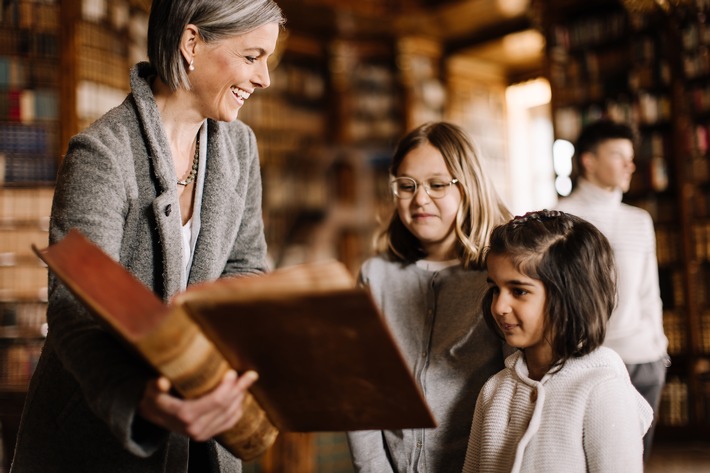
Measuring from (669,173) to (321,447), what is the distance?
12.6 ft

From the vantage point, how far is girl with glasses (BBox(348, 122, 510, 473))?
1.58 m

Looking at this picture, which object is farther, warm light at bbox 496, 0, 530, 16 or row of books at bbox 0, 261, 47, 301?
warm light at bbox 496, 0, 530, 16

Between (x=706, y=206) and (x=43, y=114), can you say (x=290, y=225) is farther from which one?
(x=706, y=206)

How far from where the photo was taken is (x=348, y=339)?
891 millimetres

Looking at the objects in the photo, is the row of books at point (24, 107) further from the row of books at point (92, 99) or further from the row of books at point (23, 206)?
the row of books at point (23, 206)

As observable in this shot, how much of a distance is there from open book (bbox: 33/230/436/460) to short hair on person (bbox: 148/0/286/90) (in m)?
0.50

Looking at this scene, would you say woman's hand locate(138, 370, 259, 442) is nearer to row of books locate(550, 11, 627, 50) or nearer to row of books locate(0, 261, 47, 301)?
row of books locate(0, 261, 47, 301)

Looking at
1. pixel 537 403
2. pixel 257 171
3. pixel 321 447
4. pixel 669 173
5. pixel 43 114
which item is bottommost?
pixel 321 447

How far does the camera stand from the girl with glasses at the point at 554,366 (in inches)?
51.2

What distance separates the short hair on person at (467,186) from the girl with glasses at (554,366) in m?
0.19

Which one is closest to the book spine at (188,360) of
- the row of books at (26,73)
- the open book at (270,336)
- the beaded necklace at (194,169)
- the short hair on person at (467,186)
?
the open book at (270,336)

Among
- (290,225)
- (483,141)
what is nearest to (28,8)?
(290,225)

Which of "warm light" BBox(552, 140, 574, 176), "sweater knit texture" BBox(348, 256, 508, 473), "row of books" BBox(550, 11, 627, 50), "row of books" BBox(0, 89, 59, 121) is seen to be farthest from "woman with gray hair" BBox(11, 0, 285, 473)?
"row of books" BBox(550, 11, 627, 50)

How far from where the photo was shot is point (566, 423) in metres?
1.32
